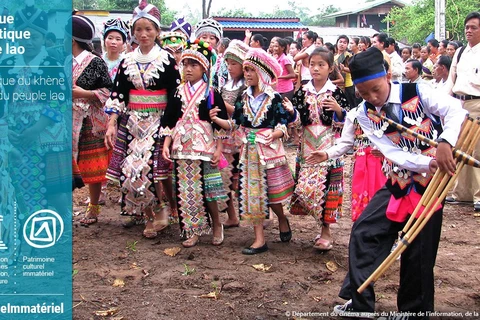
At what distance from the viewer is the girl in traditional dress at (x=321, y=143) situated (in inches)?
214

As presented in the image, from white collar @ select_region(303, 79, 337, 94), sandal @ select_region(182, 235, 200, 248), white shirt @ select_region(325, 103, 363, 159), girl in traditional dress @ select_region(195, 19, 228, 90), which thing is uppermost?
girl in traditional dress @ select_region(195, 19, 228, 90)

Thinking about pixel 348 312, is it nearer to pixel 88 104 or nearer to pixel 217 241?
pixel 217 241

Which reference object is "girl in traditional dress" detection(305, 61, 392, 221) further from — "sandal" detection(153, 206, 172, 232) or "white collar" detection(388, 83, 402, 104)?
"sandal" detection(153, 206, 172, 232)

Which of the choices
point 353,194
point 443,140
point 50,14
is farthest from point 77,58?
point 443,140

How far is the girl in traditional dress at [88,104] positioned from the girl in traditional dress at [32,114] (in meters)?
0.81

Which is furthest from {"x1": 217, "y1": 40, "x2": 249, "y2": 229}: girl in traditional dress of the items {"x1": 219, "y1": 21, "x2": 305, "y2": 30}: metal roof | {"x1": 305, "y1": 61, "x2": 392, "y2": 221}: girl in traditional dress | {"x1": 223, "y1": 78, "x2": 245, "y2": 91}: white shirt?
{"x1": 219, "y1": 21, "x2": 305, "y2": 30}: metal roof

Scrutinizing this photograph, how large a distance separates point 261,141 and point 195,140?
2.13 feet

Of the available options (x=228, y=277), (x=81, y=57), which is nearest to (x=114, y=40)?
(x=81, y=57)

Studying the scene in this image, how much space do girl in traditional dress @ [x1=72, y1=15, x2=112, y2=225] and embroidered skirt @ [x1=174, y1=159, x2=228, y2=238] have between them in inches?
47.9

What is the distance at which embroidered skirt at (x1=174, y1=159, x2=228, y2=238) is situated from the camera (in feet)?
18.4

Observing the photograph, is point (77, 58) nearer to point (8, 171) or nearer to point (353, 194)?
point (8, 171)

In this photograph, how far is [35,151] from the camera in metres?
5.27

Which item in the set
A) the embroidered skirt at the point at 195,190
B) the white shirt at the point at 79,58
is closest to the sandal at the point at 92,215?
the embroidered skirt at the point at 195,190

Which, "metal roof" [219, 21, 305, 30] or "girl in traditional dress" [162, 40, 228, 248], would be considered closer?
"girl in traditional dress" [162, 40, 228, 248]
